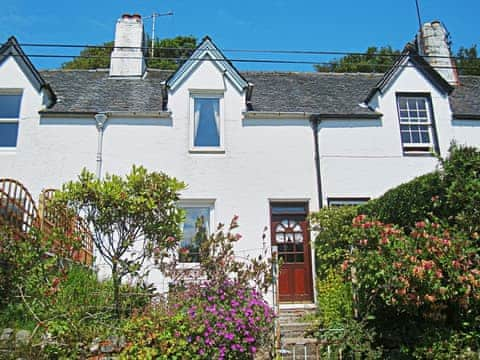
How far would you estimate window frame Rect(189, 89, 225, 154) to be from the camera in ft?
38.4

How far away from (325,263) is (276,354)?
12.8 feet

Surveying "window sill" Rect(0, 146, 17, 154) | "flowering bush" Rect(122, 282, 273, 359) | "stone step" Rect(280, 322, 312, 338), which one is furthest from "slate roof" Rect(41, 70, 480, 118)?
"flowering bush" Rect(122, 282, 273, 359)

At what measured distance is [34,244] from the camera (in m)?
6.55

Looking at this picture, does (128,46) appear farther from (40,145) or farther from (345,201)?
(345,201)

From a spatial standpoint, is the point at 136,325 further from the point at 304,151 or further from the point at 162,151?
the point at 304,151

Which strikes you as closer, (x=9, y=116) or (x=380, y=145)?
(x=9, y=116)

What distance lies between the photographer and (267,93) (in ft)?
45.3

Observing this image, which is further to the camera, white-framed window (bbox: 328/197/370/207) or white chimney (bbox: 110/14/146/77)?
white chimney (bbox: 110/14/146/77)

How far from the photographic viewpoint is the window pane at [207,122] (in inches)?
472

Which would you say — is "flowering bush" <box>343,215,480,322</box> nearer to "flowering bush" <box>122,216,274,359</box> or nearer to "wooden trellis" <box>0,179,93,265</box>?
"flowering bush" <box>122,216,274,359</box>

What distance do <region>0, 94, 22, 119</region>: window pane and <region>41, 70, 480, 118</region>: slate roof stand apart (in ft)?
3.31

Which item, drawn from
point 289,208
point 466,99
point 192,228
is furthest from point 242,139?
point 466,99

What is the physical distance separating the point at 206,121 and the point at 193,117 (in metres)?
0.41

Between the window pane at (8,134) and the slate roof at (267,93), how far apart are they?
44.8 inches
